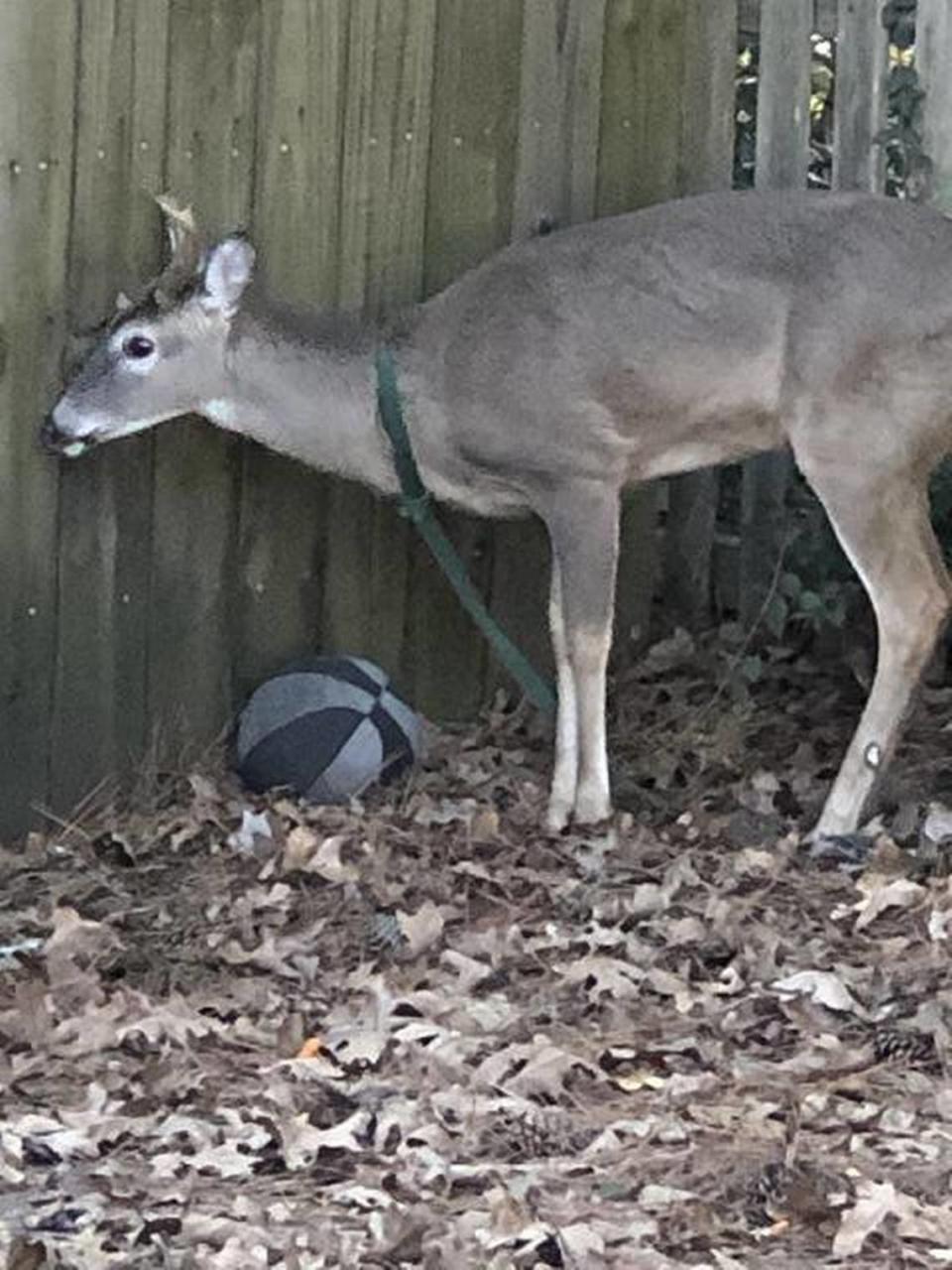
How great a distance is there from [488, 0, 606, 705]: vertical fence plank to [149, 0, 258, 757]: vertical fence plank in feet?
3.29

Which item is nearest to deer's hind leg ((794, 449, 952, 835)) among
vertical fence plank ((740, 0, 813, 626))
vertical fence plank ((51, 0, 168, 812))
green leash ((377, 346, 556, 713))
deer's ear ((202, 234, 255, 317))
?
green leash ((377, 346, 556, 713))

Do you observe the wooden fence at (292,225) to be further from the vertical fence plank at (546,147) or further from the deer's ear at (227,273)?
the deer's ear at (227,273)

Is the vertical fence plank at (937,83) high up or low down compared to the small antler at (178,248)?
up

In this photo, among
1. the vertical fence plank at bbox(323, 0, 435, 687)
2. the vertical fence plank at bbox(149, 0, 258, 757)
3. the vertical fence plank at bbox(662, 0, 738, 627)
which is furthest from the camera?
the vertical fence plank at bbox(662, 0, 738, 627)

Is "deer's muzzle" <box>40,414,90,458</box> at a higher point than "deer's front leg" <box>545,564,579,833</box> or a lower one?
higher

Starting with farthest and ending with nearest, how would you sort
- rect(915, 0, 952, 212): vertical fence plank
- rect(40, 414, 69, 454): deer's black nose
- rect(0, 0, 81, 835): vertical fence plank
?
rect(915, 0, 952, 212): vertical fence plank, rect(40, 414, 69, 454): deer's black nose, rect(0, 0, 81, 835): vertical fence plank

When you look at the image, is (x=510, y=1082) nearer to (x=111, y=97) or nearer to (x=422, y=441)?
(x=422, y=441)

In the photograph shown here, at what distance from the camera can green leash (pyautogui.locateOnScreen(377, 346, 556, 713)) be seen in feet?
24.4

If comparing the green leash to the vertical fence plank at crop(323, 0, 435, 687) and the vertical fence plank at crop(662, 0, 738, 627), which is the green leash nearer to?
the vertical fence plank at crop(323, 0, 435, 687)

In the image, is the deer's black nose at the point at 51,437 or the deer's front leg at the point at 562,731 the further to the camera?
the deer's front leg at the point at 562,731

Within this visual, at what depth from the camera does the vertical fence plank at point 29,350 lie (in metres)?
6.95

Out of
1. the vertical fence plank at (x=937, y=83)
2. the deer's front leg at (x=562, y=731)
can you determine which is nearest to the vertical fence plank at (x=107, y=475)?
the deer's front leg at (x=562, y=731)

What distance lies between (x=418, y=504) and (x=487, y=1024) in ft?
7.24

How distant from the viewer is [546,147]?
811 centimetres
